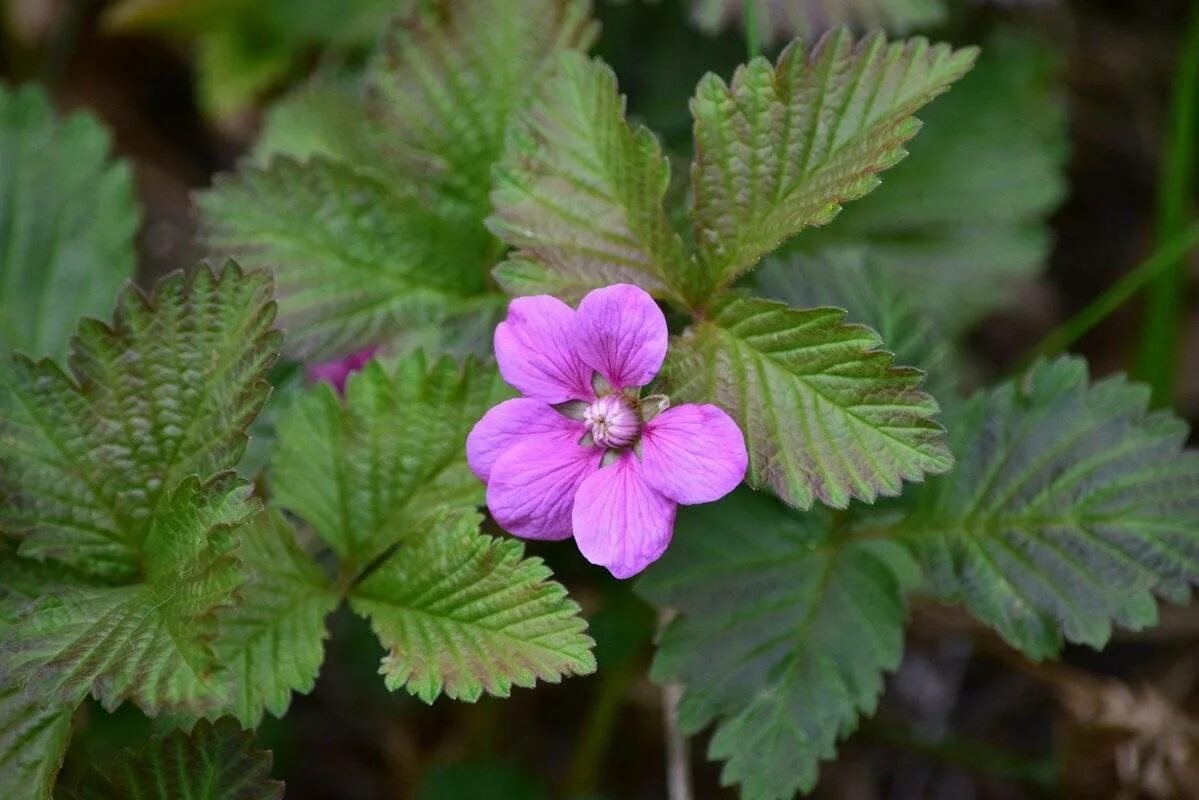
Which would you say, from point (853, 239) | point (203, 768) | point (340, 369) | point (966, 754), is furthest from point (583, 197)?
point (966, 754)

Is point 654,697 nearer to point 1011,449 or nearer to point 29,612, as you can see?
point 1011,449

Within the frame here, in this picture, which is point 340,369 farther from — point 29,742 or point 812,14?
point 812,14

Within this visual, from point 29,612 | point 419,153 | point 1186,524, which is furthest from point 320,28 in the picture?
point 1186,524

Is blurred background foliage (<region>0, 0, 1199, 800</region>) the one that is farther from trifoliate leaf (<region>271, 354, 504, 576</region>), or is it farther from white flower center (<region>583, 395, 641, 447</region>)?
white flower center (<region>583, 395, 641, 447</region>)

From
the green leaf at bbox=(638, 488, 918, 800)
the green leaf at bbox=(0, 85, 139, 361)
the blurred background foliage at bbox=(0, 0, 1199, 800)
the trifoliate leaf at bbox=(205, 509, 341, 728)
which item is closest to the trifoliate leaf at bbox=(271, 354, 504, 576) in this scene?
the trifoliate leaf at bbox=(205, 509, 341, 728)

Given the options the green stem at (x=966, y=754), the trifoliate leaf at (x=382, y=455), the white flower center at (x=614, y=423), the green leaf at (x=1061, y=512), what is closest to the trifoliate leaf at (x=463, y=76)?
the trifoliate leaf at (x=382, y=455)

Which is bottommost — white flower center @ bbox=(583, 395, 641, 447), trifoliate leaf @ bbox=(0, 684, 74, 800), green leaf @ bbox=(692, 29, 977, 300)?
trifoliate leaf @ bbox=(0, 684, 74, 800)
